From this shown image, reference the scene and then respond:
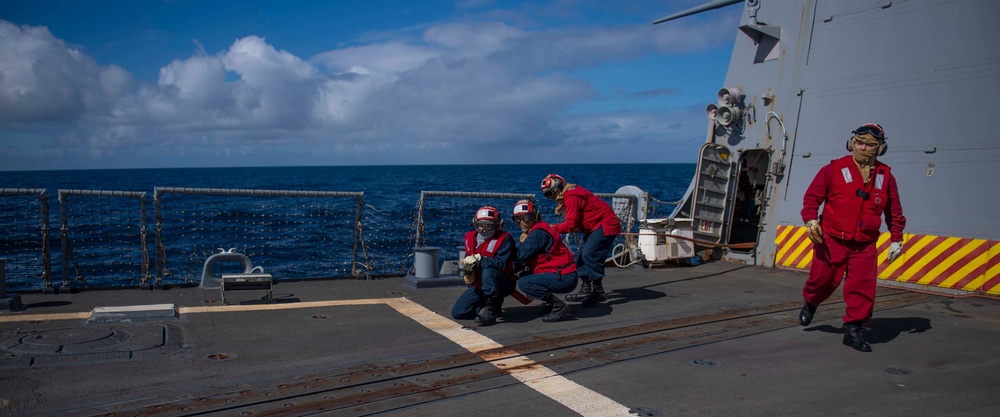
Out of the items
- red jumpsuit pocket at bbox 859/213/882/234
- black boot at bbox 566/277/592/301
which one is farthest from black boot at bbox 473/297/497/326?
red jumpsuit pocket at bbox 859/213/882/234

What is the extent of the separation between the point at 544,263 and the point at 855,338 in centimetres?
311

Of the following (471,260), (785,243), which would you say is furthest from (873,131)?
(785,243)

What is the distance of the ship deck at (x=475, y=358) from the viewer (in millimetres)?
4895

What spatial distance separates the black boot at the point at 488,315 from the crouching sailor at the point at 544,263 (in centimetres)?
44

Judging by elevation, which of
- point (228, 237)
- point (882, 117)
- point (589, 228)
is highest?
point (882, 117)

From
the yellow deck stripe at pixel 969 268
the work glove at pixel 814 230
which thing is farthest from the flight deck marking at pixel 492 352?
the yellow deck stripe at pixel 969 268

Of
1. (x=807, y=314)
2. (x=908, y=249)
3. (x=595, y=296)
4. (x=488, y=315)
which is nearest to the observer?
(x=807, y=314)

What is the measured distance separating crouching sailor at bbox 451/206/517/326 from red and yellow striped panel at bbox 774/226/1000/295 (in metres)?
5.46

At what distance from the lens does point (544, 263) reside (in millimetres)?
7793

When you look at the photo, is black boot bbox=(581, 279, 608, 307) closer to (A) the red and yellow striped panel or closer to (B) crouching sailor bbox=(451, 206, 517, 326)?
(B) crouching sailor bbox=(451, 206, 517, 326)

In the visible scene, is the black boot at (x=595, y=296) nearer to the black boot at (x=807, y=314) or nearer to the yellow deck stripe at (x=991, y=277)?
the black boot at (x=807, y=314)

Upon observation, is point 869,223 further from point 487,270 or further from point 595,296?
point 487,270

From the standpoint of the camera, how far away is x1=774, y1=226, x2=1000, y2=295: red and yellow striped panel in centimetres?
929

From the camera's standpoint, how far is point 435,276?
9.85 m
